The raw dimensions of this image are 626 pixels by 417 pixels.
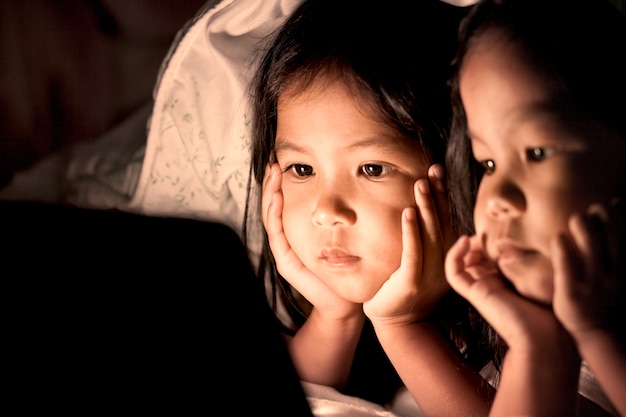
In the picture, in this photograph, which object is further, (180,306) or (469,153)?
(180,306)

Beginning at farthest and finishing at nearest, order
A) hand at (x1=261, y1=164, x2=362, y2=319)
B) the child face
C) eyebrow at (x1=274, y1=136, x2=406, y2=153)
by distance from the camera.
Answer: hand at (x1=261, y1=164, x2=362, y2=319), eyebrow at (x1=274, y1=136, x2=406, y2=153), the child face

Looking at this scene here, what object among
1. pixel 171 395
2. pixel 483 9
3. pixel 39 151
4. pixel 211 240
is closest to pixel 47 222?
pixel 39 151

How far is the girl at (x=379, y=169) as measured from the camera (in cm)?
56

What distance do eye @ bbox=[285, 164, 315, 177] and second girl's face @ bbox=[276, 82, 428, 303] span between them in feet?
0.06

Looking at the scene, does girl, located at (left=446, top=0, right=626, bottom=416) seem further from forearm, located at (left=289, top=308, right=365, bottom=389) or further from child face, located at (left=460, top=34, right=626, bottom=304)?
forearm, located at (left=289, top=308, right=365, bottom=389)

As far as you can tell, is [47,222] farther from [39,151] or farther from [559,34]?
[559,34]

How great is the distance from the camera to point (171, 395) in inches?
28.3

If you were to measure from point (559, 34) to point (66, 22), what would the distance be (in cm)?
78

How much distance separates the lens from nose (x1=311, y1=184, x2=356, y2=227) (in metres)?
0.56

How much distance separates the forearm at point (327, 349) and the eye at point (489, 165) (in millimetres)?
283

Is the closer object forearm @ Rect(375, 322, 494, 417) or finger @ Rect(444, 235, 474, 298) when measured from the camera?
→ finger @ Rect(444, 235, 474, 298)

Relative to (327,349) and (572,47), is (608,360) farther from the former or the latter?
(327,349)

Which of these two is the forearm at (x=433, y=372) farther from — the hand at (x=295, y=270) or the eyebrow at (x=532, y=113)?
the eyebrow at (x=532, y=113)

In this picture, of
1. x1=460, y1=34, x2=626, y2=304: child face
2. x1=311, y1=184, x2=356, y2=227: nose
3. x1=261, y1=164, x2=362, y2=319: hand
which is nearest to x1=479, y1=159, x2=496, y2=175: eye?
x1=460, y1=34, x2=626, y2=304: child face
